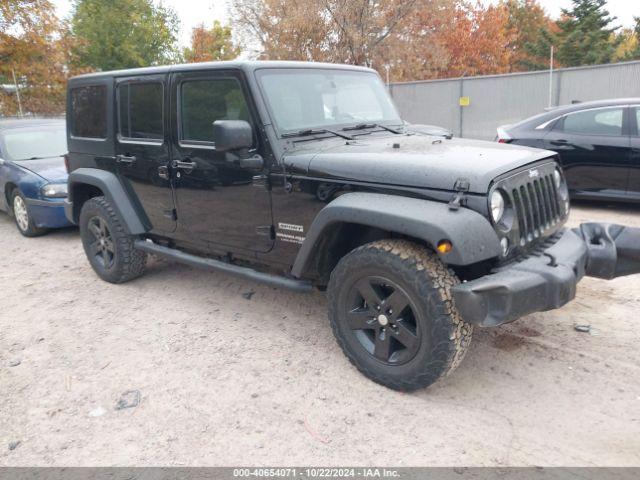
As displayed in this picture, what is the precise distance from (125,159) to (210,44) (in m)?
33.3

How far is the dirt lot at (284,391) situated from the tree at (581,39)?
35.1 meters

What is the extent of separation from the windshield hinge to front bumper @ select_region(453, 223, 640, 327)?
410 mm

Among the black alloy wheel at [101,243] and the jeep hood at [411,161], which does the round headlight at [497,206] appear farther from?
the black alloy wheel at [101,243]

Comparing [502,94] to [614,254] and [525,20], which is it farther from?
[525,20]

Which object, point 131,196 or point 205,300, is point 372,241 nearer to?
point 205,300

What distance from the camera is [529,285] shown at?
278cm

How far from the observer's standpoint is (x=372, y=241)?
3531 mm

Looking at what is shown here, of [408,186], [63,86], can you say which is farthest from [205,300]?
[63,86]

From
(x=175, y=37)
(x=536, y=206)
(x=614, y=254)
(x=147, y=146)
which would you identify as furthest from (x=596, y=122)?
(x=175, y=37)

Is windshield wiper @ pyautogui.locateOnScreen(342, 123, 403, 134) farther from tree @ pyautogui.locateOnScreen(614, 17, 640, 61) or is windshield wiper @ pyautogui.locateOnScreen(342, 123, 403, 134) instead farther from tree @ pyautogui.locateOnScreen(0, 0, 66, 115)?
tree @ pyautogui.locateOnScreen(614, 17, 640, 61)

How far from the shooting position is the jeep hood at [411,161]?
2.98 meters

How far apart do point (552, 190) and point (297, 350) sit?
6.71ft

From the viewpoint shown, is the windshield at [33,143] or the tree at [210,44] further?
the tree at [210,44]

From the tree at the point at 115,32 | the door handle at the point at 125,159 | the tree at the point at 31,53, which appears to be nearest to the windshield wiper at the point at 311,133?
the door handle at the point at 125,159
